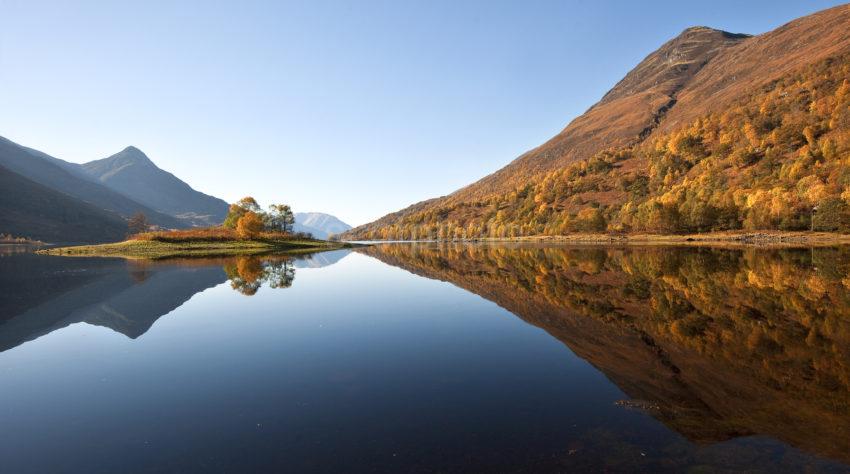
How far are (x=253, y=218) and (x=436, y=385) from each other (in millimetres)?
108125

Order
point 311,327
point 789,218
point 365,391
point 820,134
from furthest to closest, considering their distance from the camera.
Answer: point 820,134, point 789,218, point 311,327, point 365,391

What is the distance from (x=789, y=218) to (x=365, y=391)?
13372 centimetres

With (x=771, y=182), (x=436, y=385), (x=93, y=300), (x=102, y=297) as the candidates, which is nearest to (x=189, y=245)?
(x=102, y=297)

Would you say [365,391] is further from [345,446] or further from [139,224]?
[139,224]

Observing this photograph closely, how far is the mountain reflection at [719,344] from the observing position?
33.0 ft

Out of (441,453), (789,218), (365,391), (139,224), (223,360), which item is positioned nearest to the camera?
(441,453)

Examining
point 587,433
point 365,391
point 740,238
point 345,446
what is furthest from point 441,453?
point 740,238

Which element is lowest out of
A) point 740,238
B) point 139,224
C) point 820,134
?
point 740,238

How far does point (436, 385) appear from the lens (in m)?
12.8

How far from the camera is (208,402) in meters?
11.6

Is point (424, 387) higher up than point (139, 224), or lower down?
lower down

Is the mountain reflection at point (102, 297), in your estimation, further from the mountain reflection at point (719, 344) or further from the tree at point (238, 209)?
the tree at point (238, 209)

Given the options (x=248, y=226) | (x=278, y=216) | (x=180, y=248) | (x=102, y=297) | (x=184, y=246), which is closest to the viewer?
(x=102, y=297)

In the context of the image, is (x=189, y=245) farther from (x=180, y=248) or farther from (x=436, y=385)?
(x=436, y=385)
